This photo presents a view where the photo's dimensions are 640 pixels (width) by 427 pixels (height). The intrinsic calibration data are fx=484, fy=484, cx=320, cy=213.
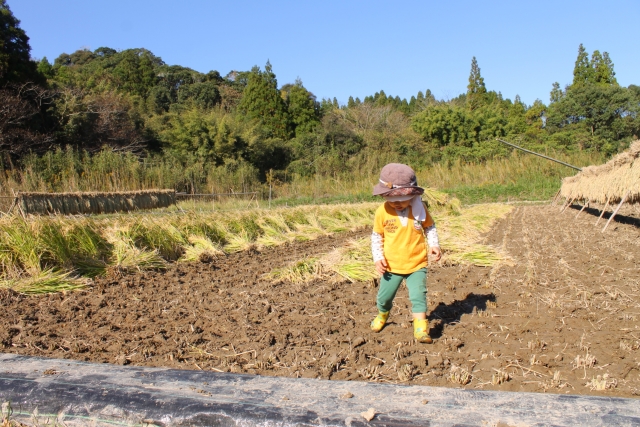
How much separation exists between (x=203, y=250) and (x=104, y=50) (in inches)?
2145

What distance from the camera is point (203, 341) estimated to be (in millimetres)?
3518

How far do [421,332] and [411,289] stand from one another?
0.31 meters

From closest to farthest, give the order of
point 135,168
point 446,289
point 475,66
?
point 446,289, point 135,168, point 475,66

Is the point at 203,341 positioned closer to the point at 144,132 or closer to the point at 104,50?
the point at 144,132

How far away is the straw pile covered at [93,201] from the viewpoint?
1107cm

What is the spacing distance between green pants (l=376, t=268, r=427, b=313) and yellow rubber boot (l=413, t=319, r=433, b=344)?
0.08 meters

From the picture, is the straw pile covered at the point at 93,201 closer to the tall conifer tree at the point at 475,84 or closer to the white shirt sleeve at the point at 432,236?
the white shirt sleeve at the point at 432,236

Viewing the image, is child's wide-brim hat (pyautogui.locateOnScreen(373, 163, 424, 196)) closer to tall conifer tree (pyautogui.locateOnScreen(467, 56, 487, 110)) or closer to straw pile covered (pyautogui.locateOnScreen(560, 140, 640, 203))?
straw pile covered (pyautogui.locateOnScreen(560, 140, 640, 203))

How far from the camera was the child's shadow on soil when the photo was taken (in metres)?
3.74

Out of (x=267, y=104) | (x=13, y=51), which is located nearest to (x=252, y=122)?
(x=267, y=104)

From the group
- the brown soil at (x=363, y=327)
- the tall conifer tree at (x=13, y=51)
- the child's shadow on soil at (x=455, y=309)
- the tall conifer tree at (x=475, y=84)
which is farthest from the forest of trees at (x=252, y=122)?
the child's shadow on soil at (x=455, y=309)

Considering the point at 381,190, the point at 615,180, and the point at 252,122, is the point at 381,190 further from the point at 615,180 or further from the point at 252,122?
the point at 252,122

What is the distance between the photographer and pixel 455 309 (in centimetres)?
422

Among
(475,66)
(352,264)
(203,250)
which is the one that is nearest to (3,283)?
(203,250)
